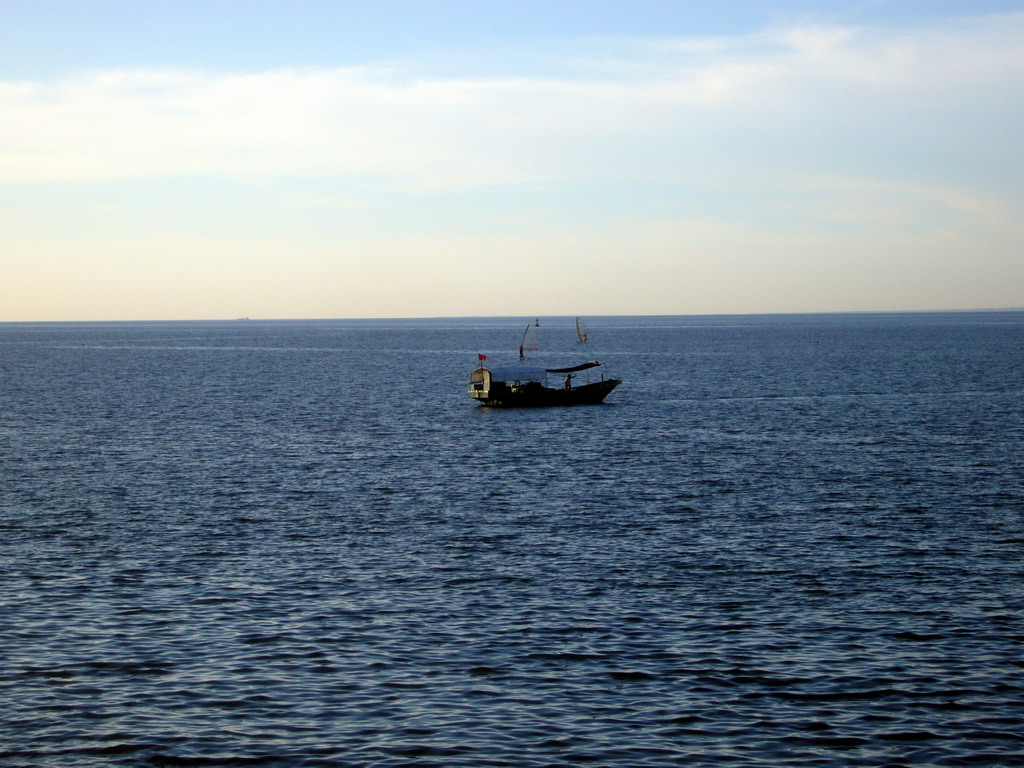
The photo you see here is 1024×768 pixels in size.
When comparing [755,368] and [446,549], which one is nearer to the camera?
[446,549]

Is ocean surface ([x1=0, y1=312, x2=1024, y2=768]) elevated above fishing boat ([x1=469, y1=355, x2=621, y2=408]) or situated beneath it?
situated beneath

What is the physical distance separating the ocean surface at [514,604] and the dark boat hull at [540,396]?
32835 mm

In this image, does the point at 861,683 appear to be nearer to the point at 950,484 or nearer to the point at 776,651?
the point at 776,651

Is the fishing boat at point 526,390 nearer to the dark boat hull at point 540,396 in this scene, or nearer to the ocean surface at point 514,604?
the dark boat hull at point 540,396

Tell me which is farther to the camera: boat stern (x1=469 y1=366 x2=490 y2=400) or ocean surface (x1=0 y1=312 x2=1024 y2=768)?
boat stern (x1=469 y1=366 x2=490 y2=400)

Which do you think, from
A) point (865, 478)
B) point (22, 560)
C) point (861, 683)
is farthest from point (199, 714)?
point (865, 478)

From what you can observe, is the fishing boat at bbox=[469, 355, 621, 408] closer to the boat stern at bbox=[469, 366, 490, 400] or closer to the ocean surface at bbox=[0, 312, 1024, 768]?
the boat stern at bbox=[469, 366, 490, 400]

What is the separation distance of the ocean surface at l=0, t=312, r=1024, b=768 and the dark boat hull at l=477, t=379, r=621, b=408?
1293 inches

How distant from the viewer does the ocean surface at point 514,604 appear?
24.5 metres

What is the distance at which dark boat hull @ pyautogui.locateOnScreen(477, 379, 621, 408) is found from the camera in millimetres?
109312

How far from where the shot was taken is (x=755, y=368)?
175000 millimetres

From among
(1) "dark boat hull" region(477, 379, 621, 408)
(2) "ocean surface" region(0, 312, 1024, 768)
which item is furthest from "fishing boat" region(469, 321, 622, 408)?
(2) "ocean surface" region(0, 312, 1024, 768)

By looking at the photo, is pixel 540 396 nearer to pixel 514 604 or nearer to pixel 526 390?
pixel 526 390

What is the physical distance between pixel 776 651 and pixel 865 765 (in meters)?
7.10
